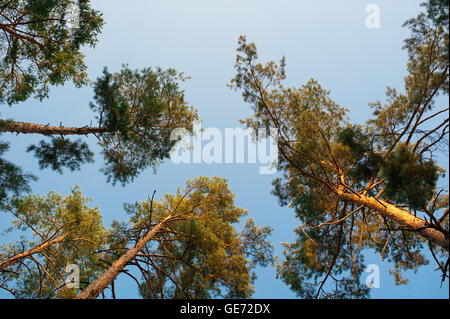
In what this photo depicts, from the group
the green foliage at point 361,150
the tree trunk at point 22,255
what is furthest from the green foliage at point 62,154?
the green foliage at point 361,150

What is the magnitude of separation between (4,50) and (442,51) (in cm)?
1039

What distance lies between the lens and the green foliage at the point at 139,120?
197 inches

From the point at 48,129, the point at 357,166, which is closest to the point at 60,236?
the point at 48,129

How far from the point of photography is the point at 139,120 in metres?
5.47

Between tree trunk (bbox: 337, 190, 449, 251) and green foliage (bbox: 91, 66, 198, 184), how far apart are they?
4.78 m

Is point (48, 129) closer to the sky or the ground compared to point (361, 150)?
closer to the sky

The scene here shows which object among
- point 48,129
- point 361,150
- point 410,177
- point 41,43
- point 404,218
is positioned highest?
point 41,43

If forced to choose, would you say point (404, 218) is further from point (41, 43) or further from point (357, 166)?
point (41, 43)

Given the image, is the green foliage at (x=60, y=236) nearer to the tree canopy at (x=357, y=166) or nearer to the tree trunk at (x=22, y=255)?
the tree trunk at (x=22, y=255)

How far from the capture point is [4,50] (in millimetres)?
6094

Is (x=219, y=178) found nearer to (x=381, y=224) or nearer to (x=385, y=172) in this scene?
(x=381, y=224)

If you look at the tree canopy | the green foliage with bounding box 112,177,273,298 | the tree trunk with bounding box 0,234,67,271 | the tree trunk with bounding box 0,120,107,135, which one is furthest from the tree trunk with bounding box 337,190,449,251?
the tree trunk with bounding box 0,234,67,271

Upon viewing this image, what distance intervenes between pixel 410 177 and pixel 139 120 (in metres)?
5.19

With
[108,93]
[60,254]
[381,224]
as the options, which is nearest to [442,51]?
[381,224]
